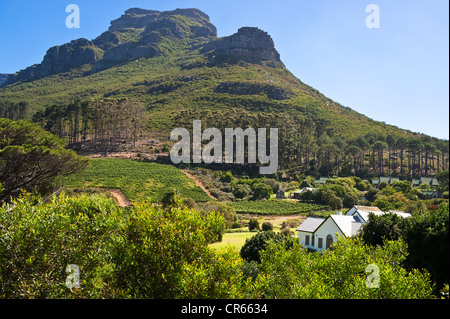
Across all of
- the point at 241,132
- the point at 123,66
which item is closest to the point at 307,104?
the point at 241,132

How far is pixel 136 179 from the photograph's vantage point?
6038 cm

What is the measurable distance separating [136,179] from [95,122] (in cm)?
3323

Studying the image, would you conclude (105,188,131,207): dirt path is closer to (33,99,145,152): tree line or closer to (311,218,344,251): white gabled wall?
(33,99,145,152): tree line

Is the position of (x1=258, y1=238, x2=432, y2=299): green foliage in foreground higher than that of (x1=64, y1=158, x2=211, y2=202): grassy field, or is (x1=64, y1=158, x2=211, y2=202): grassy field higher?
(x1=64, y1=158, x2=211, y2=202): grassy field

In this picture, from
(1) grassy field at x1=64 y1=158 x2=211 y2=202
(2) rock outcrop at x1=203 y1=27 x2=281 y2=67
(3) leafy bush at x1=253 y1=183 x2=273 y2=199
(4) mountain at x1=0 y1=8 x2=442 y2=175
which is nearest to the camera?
(1) grassy field at x1=64 y1=158 x2=211 y2=202

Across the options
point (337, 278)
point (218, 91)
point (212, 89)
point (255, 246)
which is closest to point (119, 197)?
point (255, 246)

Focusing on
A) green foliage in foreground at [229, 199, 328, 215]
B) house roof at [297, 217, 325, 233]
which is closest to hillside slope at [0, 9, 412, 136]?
green foliage in foreground at [229, 199, 328, 215]

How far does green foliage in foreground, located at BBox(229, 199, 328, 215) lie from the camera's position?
55866 millimetres

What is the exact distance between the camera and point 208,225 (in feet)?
37.1

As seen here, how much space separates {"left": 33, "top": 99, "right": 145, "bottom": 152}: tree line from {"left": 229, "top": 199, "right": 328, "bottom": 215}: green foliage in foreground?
1648 inches

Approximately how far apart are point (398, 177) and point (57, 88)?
158m

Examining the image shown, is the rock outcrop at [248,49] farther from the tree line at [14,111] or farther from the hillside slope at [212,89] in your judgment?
the tree line at [14,111]
